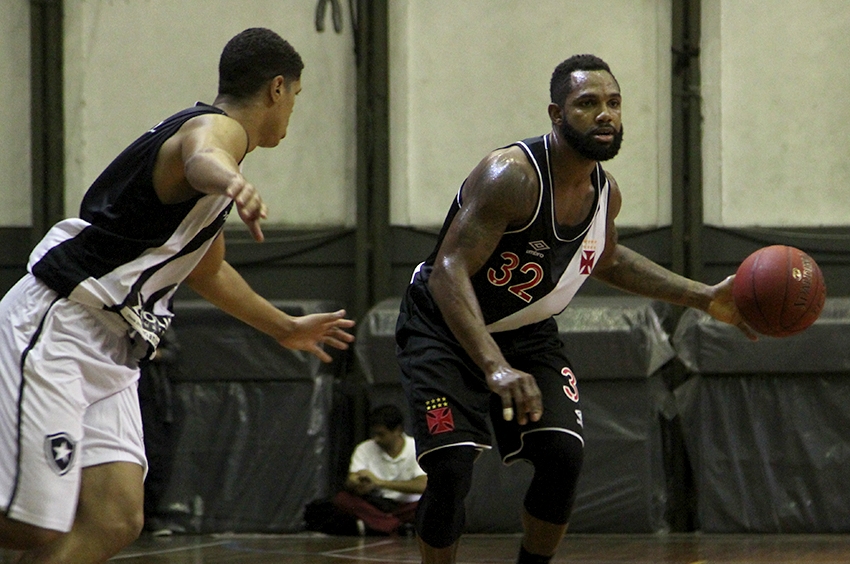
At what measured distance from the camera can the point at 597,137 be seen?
13.4ft

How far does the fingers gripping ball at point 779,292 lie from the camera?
A: 4211mm

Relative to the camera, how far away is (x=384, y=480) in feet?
24.9

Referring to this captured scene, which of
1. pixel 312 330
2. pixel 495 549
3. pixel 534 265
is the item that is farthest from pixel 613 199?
pixel 495 549

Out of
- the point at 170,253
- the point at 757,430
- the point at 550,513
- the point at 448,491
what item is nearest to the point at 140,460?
the point at 170,253

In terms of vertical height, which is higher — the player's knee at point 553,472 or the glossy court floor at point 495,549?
the player's knee at point 553,472

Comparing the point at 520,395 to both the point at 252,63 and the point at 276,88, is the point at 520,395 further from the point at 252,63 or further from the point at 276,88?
the point at 252,63

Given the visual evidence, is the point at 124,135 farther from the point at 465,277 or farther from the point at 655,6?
the point at 465,277

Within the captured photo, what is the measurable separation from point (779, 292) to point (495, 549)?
3256 millimetres

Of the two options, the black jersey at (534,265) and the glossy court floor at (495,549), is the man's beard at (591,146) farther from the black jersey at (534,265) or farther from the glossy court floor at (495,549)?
the glossy court floor at (495,549)

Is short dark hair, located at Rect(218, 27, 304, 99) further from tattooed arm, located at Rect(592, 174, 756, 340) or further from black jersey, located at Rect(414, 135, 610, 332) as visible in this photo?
tattooed arm, located at Rect(592, 174, 756, 340)

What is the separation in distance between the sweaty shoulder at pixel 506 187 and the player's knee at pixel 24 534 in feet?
5.95

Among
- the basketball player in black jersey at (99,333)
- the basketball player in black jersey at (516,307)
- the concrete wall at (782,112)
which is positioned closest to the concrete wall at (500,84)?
the concrete wall at (782,112)

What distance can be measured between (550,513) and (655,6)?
223 inches

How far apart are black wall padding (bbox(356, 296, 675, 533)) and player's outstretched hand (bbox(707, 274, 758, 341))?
10.7 feet
